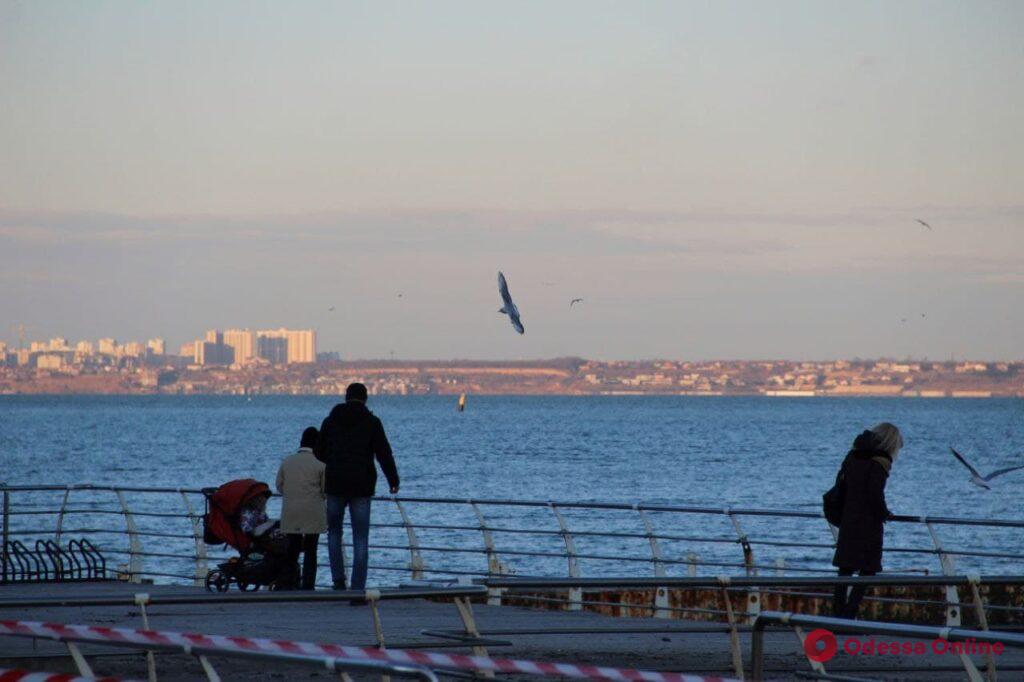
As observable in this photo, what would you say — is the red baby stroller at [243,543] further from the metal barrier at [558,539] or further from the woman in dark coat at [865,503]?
the metal barrier at [558,539]

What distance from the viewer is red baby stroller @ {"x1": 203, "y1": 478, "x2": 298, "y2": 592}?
626 inches

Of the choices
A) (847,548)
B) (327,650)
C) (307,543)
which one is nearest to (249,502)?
(307,543)

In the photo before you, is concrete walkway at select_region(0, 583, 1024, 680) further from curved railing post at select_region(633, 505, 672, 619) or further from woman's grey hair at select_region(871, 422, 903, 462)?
woman's grey hair at select_region(871, 422, 903, 462)

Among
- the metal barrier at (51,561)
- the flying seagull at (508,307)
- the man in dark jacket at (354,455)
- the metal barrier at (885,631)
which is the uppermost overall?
the flying seagull at (508,307)

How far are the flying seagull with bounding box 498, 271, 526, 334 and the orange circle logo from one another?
9936 millimetres

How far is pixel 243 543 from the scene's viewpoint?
52.4 ft

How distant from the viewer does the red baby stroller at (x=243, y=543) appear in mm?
15891

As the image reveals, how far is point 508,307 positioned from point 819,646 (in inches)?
444

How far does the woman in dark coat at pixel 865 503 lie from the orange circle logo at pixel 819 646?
1.90 meters

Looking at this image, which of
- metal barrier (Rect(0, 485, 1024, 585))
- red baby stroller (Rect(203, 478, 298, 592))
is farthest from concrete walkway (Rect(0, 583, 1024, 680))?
metal barrier (Rect(0, 485, 1024, 585))

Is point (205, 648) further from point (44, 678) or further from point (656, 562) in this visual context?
point (656, 562)

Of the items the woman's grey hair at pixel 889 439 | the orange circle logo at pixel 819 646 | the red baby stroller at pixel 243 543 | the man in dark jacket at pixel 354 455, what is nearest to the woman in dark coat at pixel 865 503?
the woman's grey hair at pixel 889 439

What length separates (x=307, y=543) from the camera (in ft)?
51.0

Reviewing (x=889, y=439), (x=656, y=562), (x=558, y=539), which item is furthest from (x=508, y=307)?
(x=558, y=539)
